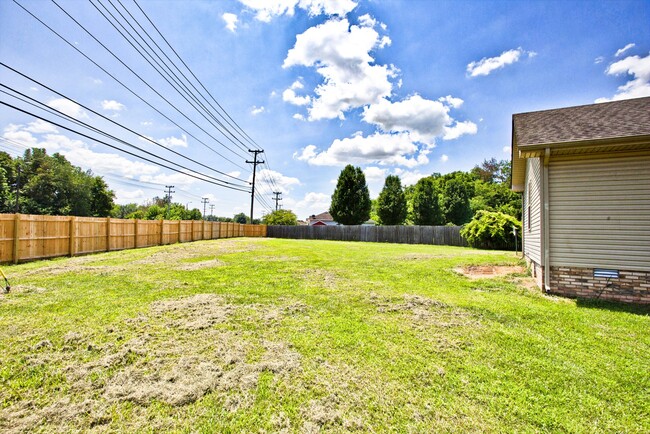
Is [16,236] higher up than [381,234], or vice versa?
[16,236]

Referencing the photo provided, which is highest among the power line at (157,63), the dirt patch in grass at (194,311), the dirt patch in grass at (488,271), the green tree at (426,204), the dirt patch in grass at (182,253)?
the power line at (157,63)

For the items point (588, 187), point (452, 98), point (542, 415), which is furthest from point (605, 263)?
point (452, 98)

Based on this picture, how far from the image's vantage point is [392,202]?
3081 cm

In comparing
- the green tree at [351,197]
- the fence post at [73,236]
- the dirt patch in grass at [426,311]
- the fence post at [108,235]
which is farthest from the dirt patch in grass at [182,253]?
the green tree at [351,197]

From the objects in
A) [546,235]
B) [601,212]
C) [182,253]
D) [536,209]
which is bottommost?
[182,253]

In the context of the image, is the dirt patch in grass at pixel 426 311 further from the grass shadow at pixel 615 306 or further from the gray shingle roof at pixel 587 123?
the gray shingle roof at pixel 587 123

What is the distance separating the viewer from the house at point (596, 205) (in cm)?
502

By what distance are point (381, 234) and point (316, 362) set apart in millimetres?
21537

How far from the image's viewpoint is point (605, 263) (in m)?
5.26

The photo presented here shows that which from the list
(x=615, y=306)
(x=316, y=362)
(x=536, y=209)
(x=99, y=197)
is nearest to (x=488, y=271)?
(x=536, y=209)

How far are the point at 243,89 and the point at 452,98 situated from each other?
10.9 meters

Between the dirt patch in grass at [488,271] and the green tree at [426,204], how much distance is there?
74.1 feet

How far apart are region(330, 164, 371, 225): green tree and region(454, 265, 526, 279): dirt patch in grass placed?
2239cm

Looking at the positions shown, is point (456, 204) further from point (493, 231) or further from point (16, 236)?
point (16, 236)
